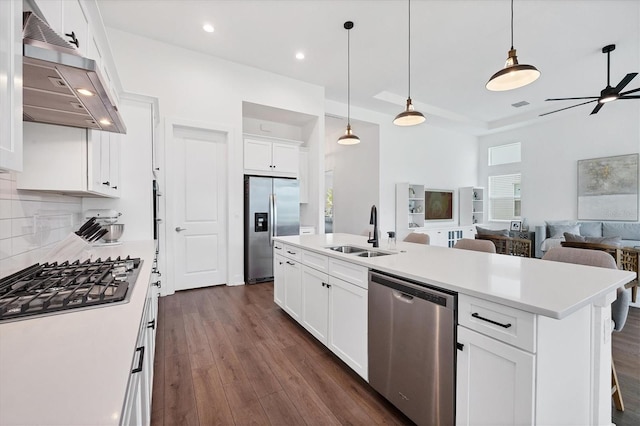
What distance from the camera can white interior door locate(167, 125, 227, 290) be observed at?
3904mm

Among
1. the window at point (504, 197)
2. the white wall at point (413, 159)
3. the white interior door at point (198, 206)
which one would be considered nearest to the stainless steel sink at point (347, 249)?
the white interior door at point (198, 206)

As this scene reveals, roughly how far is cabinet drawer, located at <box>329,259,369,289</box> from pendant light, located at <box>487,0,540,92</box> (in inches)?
67.4

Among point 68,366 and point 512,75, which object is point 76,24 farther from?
point 512,75

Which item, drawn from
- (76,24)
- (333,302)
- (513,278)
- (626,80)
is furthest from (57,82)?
(626,80)

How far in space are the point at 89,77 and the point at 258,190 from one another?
3.33 metres

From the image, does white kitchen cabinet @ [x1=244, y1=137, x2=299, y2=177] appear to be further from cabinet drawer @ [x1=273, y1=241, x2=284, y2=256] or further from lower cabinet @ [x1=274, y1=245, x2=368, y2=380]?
lower cabinet @ [x1=274, y1=245, x2=368, y2=380]

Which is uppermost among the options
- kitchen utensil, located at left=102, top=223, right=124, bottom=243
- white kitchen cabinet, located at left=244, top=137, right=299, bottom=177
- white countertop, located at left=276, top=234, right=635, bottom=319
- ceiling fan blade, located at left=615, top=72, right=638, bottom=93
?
ceiling fan blade, located at left=615, top=72, right=638, bottom=93

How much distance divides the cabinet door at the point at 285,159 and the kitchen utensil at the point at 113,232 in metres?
2.56

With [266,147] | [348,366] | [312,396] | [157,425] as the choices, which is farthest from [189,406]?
[266,147]

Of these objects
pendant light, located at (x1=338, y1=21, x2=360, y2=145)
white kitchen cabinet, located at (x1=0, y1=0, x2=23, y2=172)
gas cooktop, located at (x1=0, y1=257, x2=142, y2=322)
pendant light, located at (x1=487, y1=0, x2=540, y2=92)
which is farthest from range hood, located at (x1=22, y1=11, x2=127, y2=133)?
pendant light, located at (x1=338, y1=21, x2=360, y2=145)

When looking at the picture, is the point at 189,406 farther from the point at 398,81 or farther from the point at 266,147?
the point at 398,81

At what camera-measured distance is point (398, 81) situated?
4.98m

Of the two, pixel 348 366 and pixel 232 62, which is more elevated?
pixel 232 62

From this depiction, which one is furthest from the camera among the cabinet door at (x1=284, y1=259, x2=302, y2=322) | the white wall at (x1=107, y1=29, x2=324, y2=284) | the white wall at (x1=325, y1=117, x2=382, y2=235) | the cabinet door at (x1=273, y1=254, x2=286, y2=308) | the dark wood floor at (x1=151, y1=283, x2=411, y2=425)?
the white wall at (x1=325, y1=117, x2=382, y2=235)
